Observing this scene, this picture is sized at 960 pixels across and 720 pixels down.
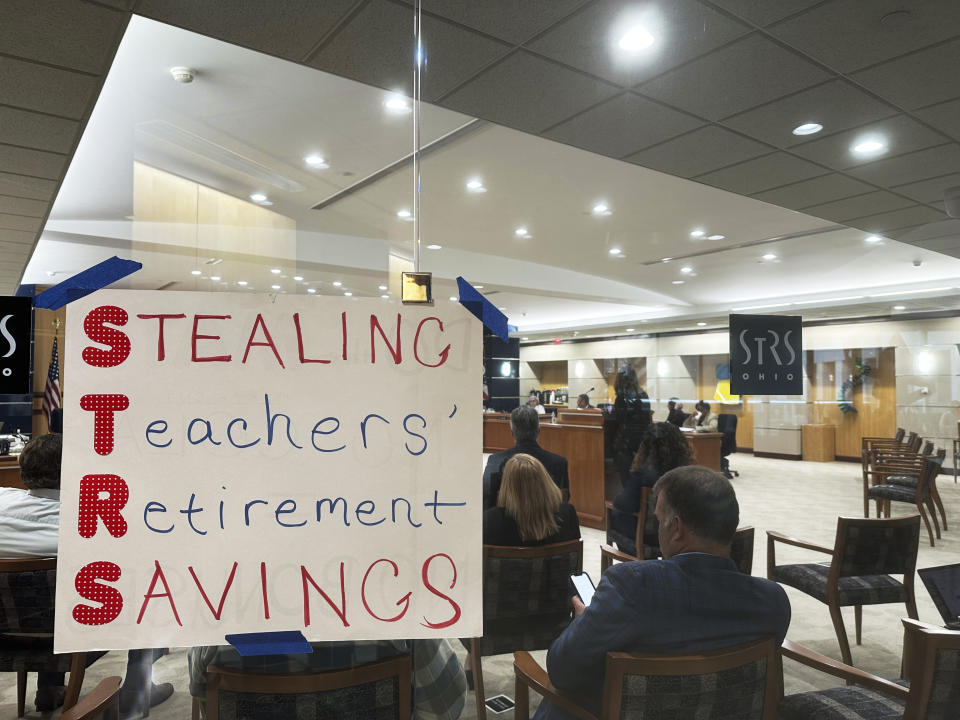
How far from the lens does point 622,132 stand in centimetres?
275

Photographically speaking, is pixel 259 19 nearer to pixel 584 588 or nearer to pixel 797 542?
pixel 584 588

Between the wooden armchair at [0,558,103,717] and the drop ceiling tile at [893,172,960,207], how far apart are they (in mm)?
4234

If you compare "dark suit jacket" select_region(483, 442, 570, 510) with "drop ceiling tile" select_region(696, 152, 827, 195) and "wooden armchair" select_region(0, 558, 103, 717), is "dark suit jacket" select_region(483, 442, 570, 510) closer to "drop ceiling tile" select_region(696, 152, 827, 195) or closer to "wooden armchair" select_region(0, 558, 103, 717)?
"wooden armchair" select_region(0, 558, 103, 717)

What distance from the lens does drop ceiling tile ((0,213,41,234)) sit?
2.55m

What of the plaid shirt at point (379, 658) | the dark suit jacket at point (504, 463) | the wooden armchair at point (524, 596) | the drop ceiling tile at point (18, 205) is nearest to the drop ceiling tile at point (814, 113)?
the dark suit jacket at point (504, 463)

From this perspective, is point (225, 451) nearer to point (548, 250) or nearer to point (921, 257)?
point (548, 250)

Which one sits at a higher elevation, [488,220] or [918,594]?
[488,220]

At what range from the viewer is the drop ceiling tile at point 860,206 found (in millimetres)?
3465

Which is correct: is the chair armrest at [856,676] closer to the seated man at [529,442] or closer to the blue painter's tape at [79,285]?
the seated man at [529,442]

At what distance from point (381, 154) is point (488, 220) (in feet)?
2.31

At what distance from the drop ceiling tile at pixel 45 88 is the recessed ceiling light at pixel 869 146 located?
3175mm

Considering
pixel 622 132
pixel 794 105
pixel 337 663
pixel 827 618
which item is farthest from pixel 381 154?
pixel 827 618

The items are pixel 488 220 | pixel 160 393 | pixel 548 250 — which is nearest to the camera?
pixel 160 393

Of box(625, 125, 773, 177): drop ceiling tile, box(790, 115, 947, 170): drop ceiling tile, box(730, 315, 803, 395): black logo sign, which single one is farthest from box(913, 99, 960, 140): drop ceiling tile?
box(730, 315, 803, 395): black logo sign
